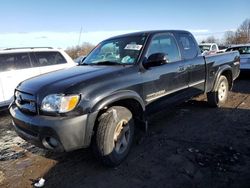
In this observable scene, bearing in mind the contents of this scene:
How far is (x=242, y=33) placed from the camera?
57906 millimetres

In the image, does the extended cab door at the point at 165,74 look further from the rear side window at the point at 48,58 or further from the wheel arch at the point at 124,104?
the rear side window at the point at 48,58

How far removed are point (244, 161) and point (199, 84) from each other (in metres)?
2.33

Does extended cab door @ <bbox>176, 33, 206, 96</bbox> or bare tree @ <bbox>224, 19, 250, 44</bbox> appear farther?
bare tree @ <bbox>224, 19, 250, 44</bbox>

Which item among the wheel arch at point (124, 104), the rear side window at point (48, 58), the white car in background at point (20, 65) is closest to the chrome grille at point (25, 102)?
the wheel arch at point (124, 104)

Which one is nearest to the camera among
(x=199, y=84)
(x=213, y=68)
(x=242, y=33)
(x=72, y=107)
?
(x=72, y=107)

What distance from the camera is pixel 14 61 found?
764 centimetres

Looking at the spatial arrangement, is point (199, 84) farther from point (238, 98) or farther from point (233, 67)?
point (238, 98)

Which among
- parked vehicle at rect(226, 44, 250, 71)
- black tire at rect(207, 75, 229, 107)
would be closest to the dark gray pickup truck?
black tire at rect(207, 75, 229, 107)

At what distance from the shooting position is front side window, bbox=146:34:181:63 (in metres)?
4.88

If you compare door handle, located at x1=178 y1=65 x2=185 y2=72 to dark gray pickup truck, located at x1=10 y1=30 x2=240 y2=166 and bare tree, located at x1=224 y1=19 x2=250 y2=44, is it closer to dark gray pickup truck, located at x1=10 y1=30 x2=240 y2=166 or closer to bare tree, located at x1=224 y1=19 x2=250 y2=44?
dark gray pickup truck, located at x1=10 y1=30 x2=240 y2=166

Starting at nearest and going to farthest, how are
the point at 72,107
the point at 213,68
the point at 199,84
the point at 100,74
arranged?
the point at 72,107, the point at 100,74, the point at 199,84, the point at 213,68

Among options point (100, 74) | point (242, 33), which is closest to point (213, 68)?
point (100, 74)

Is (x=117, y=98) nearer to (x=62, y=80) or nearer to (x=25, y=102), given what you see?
(x=62, y=80)

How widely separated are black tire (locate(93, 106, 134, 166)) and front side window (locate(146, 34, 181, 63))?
1.23 m
